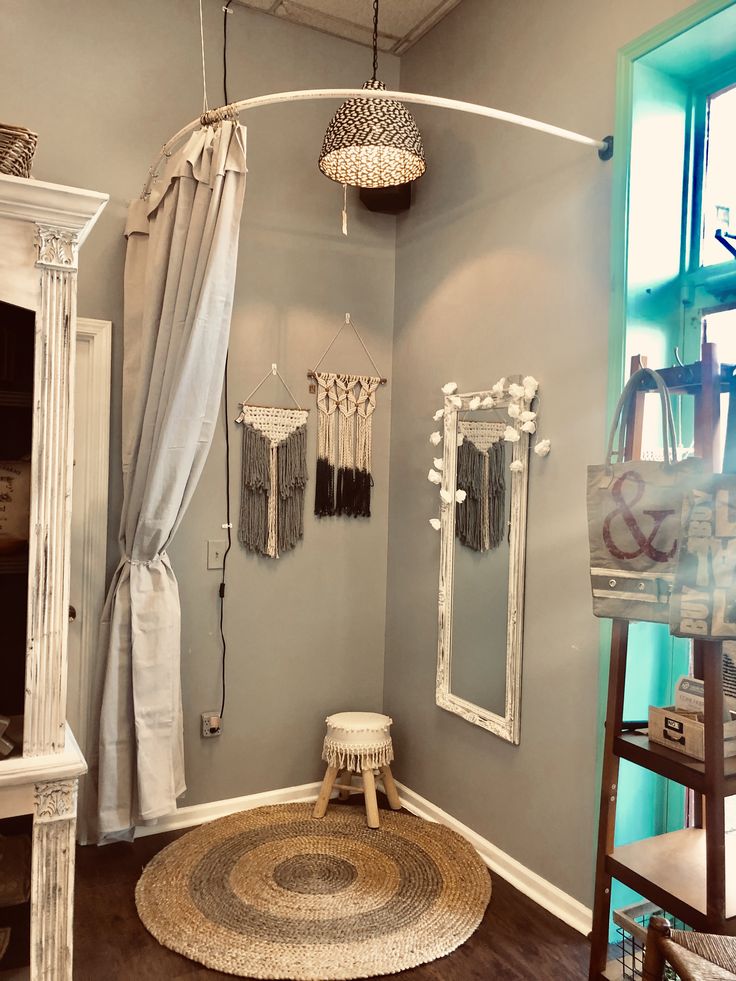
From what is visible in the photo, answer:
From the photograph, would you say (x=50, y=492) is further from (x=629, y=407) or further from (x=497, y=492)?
(x=497, y=492)

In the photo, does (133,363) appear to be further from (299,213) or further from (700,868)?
(700,868)

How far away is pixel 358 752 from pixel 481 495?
109 centimetres

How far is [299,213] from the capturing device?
3.28 meters

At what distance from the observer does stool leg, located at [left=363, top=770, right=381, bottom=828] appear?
9.95ft

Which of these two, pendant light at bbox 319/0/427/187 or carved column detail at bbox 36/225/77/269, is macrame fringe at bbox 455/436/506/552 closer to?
pendant light at bbox 319/0/427/187

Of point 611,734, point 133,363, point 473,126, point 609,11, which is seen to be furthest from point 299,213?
point 611,734

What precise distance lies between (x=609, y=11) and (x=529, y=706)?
221 centimetres

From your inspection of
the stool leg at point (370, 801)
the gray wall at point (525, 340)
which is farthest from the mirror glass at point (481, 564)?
the stool leg at point (370, 801)

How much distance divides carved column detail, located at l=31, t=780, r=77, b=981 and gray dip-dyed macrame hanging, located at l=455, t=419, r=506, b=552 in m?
1.62

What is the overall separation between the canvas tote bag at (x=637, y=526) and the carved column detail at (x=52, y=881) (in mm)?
1301

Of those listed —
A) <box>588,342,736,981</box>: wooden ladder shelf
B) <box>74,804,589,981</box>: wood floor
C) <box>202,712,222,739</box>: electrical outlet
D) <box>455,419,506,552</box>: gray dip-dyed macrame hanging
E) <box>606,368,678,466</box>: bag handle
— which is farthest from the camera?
<box>202,712,222,739</box>: electrical outlet

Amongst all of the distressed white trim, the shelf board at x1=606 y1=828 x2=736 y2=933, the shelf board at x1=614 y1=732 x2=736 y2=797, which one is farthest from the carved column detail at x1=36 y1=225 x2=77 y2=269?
the shelf board at x1=606 y1=828 x2=736 y2=933

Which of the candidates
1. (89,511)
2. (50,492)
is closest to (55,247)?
(50,492)

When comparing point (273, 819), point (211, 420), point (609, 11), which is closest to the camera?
point (609, 11)
